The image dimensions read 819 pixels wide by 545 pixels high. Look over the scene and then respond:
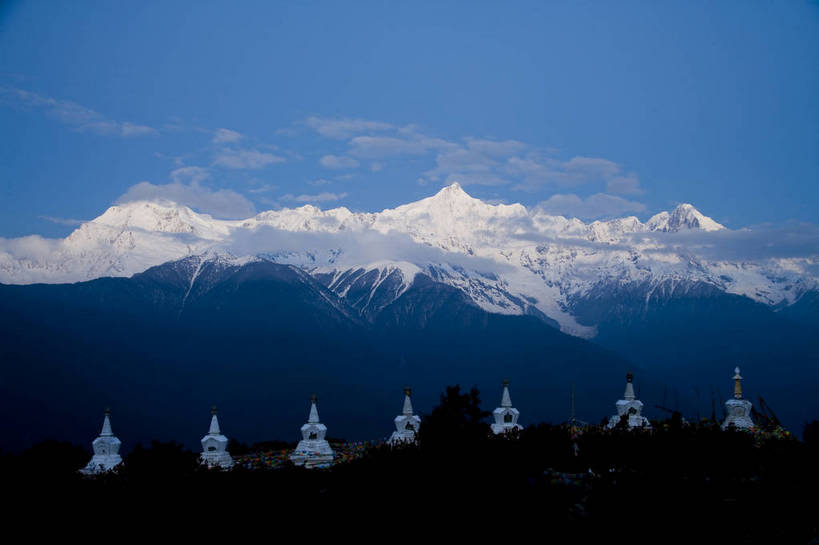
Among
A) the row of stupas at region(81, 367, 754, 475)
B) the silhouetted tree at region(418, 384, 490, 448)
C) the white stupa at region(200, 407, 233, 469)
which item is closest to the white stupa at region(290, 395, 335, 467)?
the row of stupas at region(81, 367, 754, 475)

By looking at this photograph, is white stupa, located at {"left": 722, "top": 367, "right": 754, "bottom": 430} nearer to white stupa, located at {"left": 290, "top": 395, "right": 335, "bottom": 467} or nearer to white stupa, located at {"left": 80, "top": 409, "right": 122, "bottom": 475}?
white stupa, located at {"left": 290, "top": 395, "right": 335, "bottom": 467}

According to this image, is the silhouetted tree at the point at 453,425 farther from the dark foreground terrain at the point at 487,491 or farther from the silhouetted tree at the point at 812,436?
the silhouetted tree at the point at 812,436

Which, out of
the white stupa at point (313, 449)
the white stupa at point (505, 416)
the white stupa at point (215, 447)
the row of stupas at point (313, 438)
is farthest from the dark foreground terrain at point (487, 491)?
the white stupa at point (505, 416)

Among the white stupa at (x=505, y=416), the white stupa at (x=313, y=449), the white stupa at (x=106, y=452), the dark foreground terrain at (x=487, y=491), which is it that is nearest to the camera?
the dark foreground terrain at (x=487, y=491)

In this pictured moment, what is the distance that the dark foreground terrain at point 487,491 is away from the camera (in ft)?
83.8

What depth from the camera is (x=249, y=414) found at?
190375 millimetres

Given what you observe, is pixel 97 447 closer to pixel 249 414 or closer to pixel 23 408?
pixel 23 408

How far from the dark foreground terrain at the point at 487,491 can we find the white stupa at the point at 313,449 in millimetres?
20713

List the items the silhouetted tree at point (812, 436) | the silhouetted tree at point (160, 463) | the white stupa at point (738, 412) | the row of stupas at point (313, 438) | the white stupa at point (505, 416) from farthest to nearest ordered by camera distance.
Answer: the white stupa at point (505, 416) → the row of stupas at point (313, 438) → the white stupa at point (738, 412) → the silhouetted tree at point (160, 463) → the silhouetted tree at point (812, 436)

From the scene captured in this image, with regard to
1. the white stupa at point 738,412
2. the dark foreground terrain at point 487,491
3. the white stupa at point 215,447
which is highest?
the white stupa at point 738,412

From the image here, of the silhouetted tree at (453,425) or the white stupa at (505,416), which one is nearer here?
the silhouetted tree at (453,425)

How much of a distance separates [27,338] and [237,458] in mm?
151215

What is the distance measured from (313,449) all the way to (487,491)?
33144 millimetres

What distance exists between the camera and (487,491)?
94.7ft
